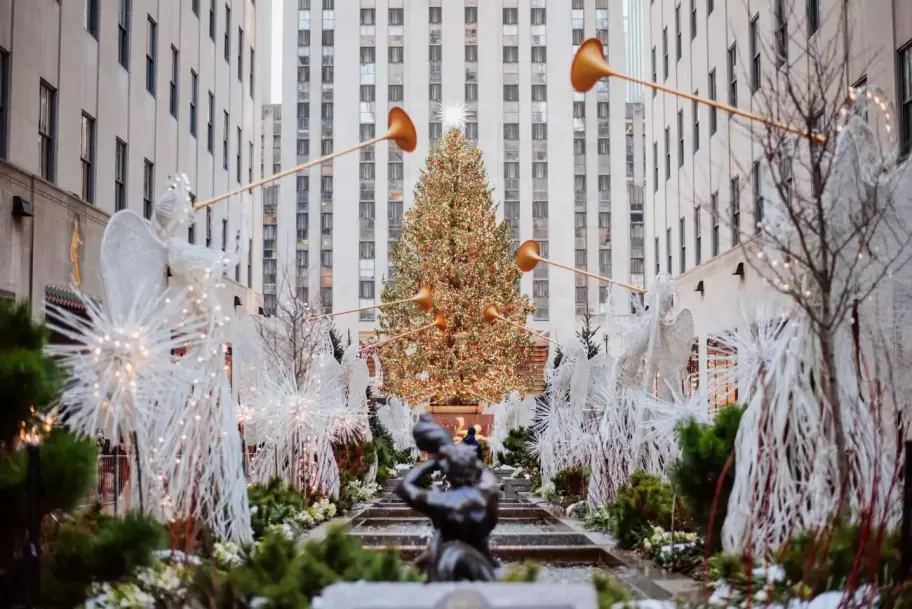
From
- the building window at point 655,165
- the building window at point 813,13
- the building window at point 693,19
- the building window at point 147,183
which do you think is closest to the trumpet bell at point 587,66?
the building window at point 813,13

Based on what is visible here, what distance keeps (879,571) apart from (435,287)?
132 feet

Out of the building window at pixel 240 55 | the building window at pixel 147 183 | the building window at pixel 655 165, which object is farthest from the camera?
the building window at pixel 240 55

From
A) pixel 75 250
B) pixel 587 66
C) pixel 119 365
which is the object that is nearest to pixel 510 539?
pixel 119 365

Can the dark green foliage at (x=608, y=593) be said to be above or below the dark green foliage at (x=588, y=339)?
below

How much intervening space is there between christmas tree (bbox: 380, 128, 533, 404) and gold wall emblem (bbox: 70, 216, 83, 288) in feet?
80.3

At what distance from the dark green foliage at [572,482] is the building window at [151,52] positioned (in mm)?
15774

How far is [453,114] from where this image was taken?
7688cm

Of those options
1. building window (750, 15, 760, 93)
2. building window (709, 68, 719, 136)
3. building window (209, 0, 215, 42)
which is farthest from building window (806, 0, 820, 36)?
building window (209, 0, 215, 42)

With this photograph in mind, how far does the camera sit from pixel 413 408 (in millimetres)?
53156

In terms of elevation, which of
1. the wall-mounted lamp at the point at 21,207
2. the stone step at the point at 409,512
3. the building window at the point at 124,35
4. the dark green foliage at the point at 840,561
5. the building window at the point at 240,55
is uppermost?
the building window at the point at 240,55

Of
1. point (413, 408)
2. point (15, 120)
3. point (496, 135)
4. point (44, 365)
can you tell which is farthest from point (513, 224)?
point (44, 365)

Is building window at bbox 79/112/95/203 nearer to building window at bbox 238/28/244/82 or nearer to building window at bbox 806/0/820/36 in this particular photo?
building window at bbox 806/0/820/36

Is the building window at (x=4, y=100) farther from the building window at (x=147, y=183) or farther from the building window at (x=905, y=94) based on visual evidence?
the building window at (x=905, y=94)

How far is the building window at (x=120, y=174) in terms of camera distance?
85.6 feet
